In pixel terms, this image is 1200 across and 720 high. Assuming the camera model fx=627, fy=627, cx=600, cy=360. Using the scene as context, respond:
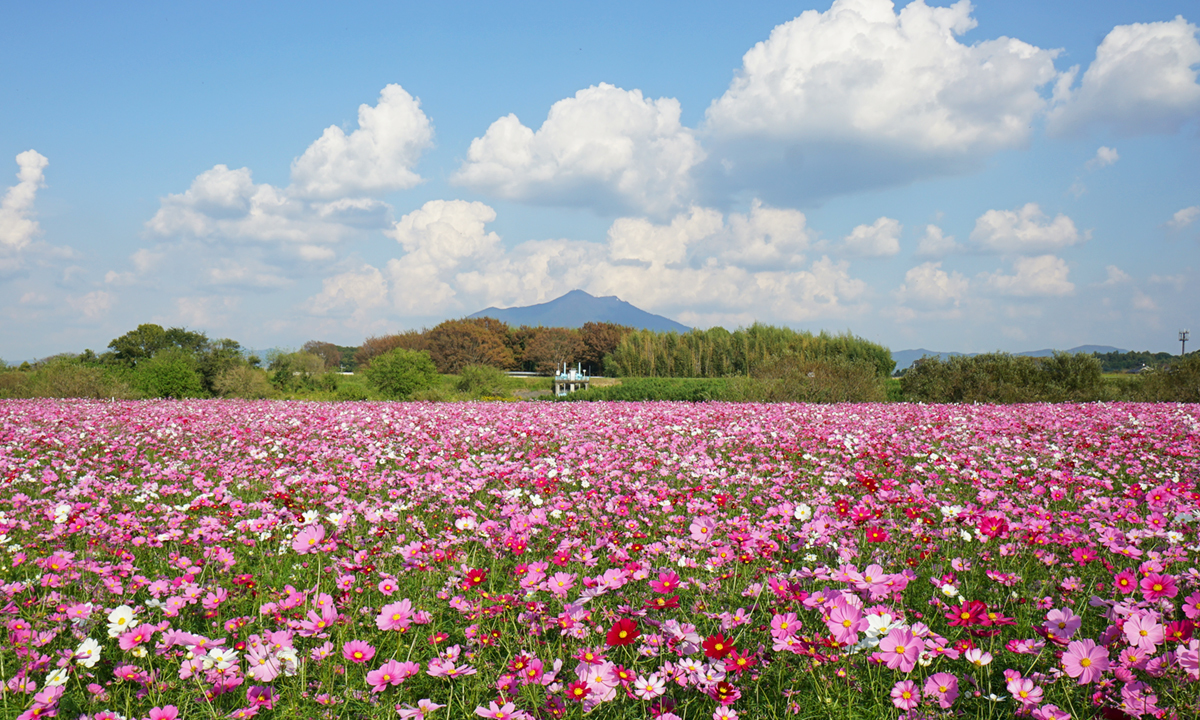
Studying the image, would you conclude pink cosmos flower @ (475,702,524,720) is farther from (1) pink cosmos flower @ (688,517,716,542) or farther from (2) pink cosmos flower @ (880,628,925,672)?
(1) pink cosmos flower @ (688,517,716,542)

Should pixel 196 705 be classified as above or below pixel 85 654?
below

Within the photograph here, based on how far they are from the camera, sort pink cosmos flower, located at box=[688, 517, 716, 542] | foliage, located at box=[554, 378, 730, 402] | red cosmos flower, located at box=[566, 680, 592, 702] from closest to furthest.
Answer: red cosmos flower, located at box=[566, 680, 592, 702], pink cosmos flower, located at box=[688, 517, 716, 542], foliage, located at box=[554, 378, 730, 402]

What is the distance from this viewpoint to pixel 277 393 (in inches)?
941

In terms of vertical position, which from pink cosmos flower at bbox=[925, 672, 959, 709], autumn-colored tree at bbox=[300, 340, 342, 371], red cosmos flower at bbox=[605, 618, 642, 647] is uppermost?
autumn-colored tree at bbox=[300, 340, 342, 371]

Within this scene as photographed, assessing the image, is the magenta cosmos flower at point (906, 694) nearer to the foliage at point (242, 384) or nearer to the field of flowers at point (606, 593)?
the field of flowers at point (606, 593)

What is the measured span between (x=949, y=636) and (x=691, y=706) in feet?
4.38

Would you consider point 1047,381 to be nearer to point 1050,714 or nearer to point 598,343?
point 1050,714

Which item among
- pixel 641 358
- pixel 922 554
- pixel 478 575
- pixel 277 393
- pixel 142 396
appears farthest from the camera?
pixel 641 358

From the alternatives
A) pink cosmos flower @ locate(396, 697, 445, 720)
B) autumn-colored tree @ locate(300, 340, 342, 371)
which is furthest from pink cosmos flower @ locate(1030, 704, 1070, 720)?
autumn-colored tree @ locate(300, 340, 342, 371)

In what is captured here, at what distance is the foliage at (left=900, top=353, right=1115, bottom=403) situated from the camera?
60.0 feet

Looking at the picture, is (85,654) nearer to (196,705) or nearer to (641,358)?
(196,705)

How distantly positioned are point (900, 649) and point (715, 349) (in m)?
39.6

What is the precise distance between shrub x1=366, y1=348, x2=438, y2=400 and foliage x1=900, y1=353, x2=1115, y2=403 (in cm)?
1661

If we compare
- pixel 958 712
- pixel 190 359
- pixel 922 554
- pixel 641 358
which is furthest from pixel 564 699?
pixel 641 358
